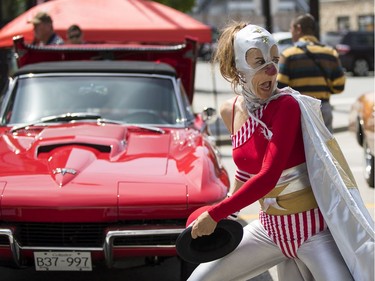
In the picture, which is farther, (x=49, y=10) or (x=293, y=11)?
(x=293, y=11)

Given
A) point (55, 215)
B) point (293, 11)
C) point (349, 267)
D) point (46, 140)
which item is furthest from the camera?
point (293, 11)

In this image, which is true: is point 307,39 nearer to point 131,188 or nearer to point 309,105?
point 131,188

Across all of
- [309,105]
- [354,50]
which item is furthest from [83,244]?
[354,50]

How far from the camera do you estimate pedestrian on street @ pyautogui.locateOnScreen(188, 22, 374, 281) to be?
331cm

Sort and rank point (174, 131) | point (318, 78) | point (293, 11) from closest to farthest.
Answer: point (174, 131) < point (318, 78) < point (293, 11)

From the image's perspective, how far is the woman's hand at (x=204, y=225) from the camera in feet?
10.9

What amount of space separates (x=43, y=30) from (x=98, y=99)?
11.8ft

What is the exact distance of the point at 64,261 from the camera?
16.6 ft

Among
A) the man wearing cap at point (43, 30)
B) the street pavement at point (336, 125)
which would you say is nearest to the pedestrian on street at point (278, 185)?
the street pavement at point (336, 125)

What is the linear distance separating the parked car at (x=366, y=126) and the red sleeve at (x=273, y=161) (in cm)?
545

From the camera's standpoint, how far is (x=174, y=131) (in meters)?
6.53

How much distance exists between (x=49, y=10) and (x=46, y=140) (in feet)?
27.0

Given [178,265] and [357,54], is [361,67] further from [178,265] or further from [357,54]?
[178,265]

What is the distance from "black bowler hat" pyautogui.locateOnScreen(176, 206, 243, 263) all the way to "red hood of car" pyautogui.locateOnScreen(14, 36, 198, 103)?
5.04 meters
